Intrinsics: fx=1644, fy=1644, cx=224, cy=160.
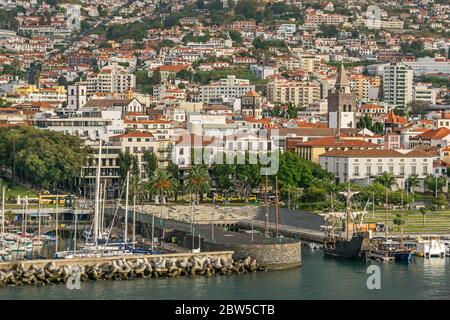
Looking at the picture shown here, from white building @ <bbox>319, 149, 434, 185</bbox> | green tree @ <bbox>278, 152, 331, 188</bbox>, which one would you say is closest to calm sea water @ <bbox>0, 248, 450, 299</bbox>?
green tree @ <bbox>278, 152, 331, 188</bbox>

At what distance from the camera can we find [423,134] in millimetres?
75375

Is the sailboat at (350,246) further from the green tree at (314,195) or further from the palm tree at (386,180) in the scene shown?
the palm tree at (386,180)

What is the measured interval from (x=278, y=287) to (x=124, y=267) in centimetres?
382

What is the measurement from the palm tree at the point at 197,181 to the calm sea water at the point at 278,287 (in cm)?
1573

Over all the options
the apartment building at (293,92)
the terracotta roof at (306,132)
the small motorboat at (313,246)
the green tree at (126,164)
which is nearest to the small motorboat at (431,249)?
the small motorboat at (313,246)

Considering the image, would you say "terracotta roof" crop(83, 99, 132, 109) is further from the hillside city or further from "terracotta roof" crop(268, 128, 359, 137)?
"terracotta roof" crop(268, 128, 359, 137)

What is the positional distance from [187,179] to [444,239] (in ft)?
43.0

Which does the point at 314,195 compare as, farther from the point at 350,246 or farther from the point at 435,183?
the point at 350,246

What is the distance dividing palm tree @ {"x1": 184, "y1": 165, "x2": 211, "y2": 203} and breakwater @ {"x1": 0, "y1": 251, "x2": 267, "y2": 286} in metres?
16.6

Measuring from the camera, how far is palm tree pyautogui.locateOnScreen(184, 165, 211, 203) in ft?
188

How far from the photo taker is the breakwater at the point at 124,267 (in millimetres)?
38188

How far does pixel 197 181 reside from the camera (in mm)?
57438
